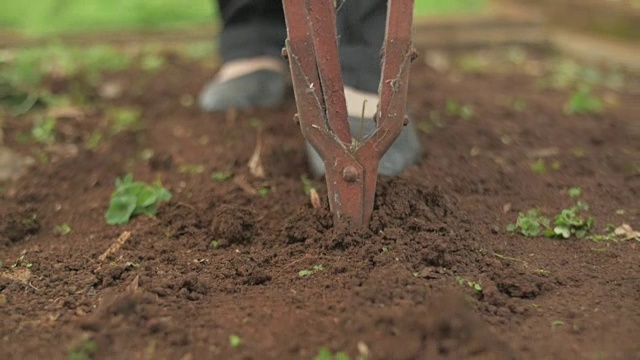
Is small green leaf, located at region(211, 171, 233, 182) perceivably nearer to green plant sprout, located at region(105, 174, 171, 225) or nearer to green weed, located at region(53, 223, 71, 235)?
green plant sprout, located at region(105, 174, 171, 225)

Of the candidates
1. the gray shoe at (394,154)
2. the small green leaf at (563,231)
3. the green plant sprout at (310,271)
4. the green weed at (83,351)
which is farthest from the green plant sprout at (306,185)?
the green weed at (83,351)

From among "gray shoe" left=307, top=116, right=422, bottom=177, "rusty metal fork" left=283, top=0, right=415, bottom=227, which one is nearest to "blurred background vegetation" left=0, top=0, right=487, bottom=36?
"gray shoe" left=307, top=116, right=422, bottom=177

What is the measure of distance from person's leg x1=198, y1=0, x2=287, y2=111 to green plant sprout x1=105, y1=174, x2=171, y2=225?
0.98m

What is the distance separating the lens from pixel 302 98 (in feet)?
6.57

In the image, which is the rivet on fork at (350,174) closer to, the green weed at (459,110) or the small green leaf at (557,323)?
the small green leaf at (557,323)

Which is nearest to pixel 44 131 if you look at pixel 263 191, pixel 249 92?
pixel 249 92

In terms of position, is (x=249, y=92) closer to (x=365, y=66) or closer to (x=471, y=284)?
(x=365, y=66)

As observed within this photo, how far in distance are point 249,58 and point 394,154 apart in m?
1.29

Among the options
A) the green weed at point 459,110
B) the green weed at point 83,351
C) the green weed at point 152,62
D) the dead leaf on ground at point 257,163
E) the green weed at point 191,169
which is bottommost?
the green weed at point 152,62

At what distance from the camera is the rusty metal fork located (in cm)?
199

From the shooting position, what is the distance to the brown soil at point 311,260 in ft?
5.33

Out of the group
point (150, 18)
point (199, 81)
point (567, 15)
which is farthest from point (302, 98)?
point (567, 15)

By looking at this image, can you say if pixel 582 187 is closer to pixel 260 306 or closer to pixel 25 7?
pixel 260 306

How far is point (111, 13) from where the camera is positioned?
5.18 m
